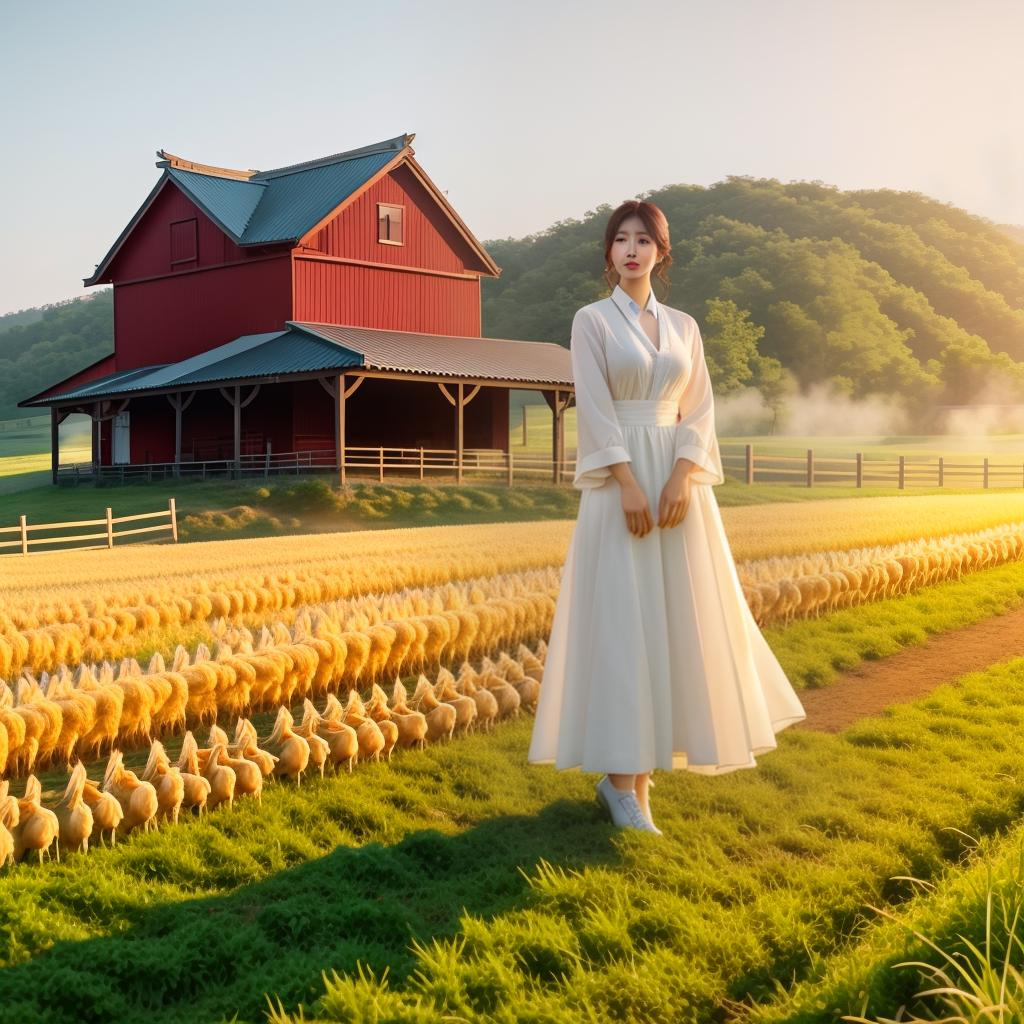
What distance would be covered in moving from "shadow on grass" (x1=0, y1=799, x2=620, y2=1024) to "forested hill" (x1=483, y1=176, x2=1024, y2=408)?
55401 millimetres

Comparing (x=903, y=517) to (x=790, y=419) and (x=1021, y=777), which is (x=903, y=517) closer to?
(x=1021, y=777)

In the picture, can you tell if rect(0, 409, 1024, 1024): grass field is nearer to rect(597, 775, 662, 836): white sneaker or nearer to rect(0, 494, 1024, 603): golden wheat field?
rect(597, 775, 662, 836): white sneaker

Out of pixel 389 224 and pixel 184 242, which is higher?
pixel 389 224

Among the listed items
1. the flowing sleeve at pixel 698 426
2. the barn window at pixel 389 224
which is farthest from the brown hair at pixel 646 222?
the barn window at pixel 389 224

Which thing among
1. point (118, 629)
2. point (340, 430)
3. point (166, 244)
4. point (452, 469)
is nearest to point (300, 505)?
point (340, 430)

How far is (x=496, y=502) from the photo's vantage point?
27.6m

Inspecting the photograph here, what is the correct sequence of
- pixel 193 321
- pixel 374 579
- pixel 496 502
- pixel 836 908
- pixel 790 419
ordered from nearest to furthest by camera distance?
pixel 836 908 < pixel 374 579 < pixel 496 502 < pixel 193 321 < pixel 790 419

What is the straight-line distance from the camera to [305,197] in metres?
35.2

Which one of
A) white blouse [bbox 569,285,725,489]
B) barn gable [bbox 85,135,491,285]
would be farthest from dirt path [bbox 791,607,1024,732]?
barn gable [bbox 85,135,491,285]

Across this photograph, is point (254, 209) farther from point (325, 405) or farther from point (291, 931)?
point (291, 931)

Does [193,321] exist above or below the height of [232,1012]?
above

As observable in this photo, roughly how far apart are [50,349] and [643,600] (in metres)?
102

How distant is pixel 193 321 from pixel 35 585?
24551mm

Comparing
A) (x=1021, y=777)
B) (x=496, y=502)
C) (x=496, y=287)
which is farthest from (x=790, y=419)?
(x=1021, y=777)
